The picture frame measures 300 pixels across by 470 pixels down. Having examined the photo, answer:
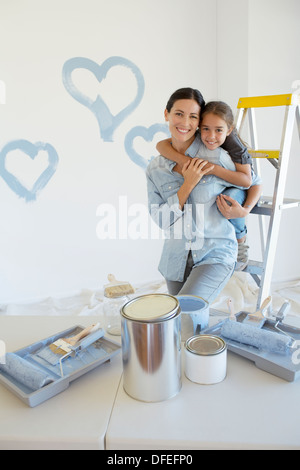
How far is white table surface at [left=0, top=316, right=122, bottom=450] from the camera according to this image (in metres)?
0.71

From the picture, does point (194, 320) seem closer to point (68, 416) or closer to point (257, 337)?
point (257, 337)

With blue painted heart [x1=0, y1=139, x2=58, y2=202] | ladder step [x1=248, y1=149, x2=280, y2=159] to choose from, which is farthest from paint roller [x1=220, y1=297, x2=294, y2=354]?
blue painted heart [x1=0, y1=139, x2=58, y2=202]

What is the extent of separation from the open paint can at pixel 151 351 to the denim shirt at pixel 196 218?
69cm

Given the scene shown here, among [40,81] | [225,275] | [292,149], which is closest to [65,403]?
[225,275]

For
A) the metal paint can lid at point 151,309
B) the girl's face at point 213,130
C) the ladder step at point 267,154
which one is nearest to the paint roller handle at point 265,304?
the metal paint can lid at point 151,309

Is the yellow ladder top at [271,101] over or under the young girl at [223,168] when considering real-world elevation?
over

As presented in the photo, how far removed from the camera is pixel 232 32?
8.41 ft

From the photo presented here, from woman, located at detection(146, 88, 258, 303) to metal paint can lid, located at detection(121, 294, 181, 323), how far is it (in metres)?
0.53

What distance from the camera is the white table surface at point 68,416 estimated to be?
0.71 m

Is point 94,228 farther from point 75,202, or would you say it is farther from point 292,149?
→ point 292,149

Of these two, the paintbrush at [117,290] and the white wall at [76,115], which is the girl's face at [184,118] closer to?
the paintbrush at [117,290]

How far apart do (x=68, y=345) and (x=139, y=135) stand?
2075mm

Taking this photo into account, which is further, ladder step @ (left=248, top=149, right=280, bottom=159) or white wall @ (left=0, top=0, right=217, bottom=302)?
white wall @ (left=0, top=0, right=217, bottom=302)

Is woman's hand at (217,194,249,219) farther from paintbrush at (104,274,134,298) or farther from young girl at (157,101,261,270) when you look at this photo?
paintbrush at (104,274,134,298)
